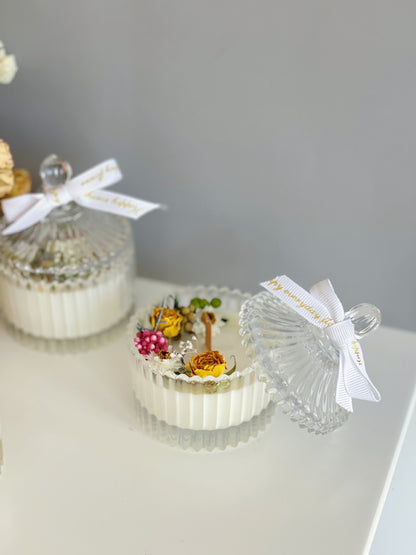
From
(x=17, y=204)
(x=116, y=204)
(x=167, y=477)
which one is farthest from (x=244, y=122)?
(x=167, y=477)

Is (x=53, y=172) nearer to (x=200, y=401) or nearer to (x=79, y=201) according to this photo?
(x=79, y=201)

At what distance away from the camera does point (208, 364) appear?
0.69m

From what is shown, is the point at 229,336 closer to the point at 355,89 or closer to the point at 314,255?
the point at 314,255

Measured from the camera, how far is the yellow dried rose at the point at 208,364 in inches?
27.1

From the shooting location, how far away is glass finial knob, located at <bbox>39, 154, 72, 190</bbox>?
829mm

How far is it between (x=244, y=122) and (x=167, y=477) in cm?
42

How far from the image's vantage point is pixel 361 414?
0.78 m

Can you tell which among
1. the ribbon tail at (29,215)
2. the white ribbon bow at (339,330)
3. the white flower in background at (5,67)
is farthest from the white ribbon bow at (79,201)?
the white ribbon bow at (339,330)

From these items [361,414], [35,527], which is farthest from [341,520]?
[35,527]

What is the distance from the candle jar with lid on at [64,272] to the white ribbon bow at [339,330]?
24cm

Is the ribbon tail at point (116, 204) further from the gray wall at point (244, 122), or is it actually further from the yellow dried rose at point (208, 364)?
→ the yellow dried rose at point (208, 364)

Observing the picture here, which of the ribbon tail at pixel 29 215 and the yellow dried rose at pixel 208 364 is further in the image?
the ribbon tail at pixel 29 215

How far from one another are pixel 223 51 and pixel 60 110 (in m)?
0.24

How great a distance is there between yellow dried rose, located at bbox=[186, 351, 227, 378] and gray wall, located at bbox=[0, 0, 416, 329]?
27cm
